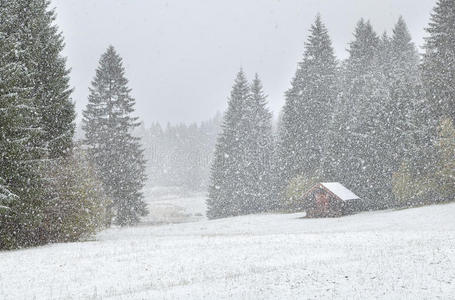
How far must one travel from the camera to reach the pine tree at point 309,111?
52344 millimetres

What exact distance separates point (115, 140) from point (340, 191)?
2299 centimetres

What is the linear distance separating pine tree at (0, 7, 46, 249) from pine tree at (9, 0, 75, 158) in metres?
1.35

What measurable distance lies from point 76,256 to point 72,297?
25.9 feet

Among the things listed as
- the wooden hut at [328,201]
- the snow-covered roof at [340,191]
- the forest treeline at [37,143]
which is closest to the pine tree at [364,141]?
the snow-covered roof at [340,191]

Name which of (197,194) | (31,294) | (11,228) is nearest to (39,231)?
(11,228)

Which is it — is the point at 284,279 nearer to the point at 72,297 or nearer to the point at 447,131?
the point at 72,297

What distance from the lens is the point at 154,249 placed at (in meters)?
20.1

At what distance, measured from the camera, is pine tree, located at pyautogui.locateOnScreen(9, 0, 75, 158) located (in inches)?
1020

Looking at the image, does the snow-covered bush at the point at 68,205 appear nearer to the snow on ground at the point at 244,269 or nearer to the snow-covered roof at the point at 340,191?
the snow on ground at the point at 244,269

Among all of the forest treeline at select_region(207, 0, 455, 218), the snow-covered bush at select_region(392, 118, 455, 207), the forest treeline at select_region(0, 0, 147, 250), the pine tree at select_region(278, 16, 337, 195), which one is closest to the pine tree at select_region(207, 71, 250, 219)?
the forest treeline at select_region(207, 0, 455, 218)

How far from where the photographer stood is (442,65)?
40500 millimetres

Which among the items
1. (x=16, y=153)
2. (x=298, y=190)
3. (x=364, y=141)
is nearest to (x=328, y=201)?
(x=298, y=190)

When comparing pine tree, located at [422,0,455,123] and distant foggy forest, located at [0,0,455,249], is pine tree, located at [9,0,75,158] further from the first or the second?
pine tree, located at [422,0,455,123]

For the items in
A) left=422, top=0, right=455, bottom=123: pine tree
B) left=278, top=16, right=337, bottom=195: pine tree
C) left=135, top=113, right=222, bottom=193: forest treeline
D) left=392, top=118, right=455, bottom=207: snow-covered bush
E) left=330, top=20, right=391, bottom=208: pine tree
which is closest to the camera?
left=392, top=118, right=455, bottom=207: snow-covered bush
